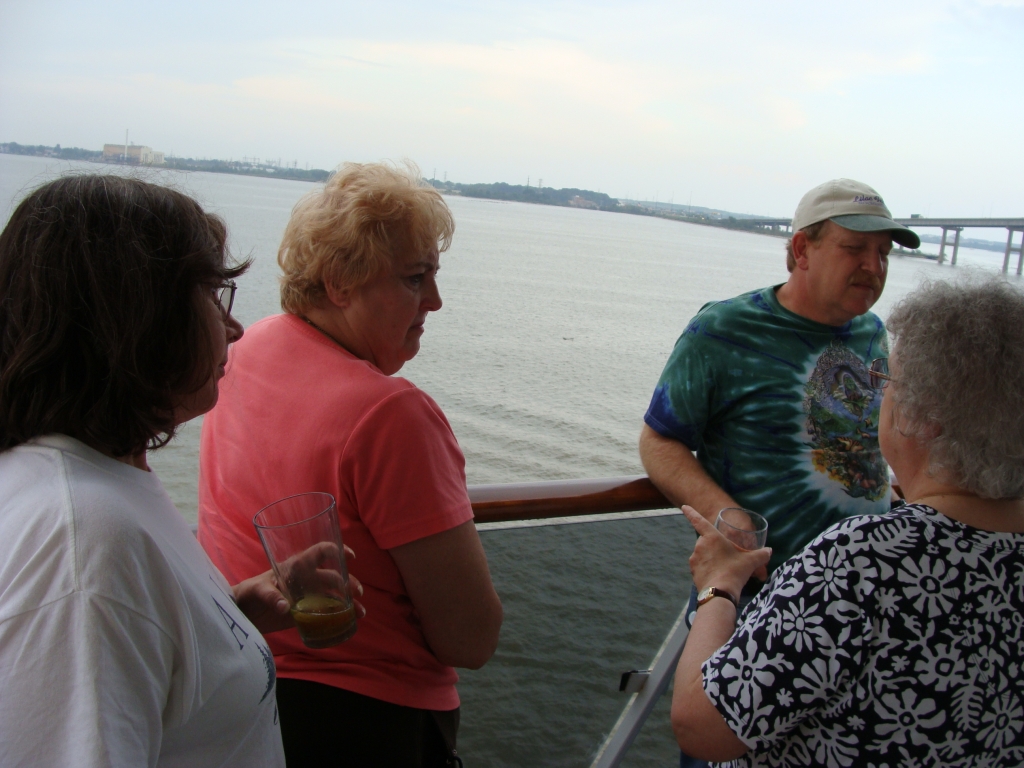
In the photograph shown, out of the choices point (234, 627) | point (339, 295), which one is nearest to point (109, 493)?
point (234, 627)

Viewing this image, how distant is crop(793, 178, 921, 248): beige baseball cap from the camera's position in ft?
6.65

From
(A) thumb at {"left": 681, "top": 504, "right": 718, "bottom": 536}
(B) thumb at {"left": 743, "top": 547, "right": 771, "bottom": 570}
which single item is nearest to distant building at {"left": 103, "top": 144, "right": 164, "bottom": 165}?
(A) thumb at {"left": 681, "top": 504, "right": 718, "bottom": 536}

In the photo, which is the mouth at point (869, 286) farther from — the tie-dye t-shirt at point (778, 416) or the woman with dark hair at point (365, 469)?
the woman with dark hair at point (365, 469)

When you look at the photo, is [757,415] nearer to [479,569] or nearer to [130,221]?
[479,569]

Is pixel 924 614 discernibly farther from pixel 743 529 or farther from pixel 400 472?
pixel 400 472

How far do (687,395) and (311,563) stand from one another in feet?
3.93

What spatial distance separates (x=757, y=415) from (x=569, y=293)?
2950 cm

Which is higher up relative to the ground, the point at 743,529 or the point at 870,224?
the point at 870,224

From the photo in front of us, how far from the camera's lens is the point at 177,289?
827 millimetres

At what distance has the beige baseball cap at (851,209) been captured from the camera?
2.03 metres

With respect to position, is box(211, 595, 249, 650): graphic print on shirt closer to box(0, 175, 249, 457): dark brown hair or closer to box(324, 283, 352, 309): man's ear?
box(0, 175, 249, 457): dark brown hair

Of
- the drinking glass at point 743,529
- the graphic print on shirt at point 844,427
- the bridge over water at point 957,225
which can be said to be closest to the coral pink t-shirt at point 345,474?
the drinking glass at point 743,529

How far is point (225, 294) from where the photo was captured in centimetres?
96

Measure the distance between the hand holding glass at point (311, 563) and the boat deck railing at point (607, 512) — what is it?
61 cm
